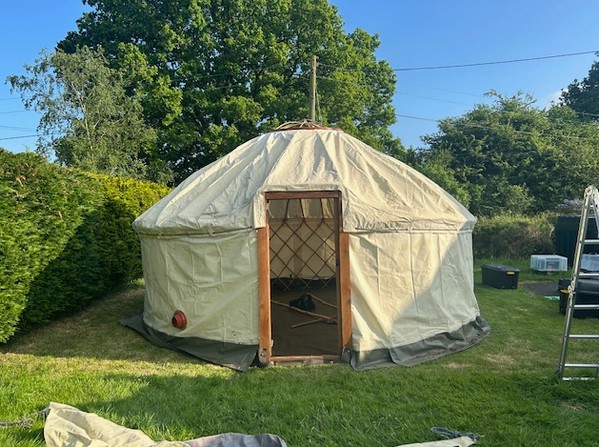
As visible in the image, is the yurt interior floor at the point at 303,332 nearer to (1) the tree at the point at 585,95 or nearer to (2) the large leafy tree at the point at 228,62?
(2) the large leafy tree at the point at 228,62

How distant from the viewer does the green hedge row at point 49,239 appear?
3.53 metres

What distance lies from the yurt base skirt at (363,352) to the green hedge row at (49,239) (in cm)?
105

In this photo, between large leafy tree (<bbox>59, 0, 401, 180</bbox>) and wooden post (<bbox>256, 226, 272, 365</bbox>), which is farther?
large leafy tree (<bbox>59, 0, 401, 180</bbox>)

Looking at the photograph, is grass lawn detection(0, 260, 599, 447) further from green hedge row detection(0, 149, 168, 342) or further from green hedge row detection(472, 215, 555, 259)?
green hedge row detection(472, 215, 555, 259)

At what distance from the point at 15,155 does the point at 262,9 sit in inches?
453

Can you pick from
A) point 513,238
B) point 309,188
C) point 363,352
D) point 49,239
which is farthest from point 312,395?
point 513,238

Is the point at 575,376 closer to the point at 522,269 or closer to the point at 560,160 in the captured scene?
the point at 522,269

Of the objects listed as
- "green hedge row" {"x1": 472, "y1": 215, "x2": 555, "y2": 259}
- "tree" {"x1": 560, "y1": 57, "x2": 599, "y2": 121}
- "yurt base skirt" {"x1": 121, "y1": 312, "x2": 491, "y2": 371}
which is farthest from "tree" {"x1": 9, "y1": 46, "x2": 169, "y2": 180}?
"tree" {"x1": 560, "y1": 57, "x2": 599, "y2": 121}

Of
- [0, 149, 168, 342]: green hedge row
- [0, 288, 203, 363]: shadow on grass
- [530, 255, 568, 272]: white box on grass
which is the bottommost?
[530, 255, 568, 272]: white box on grass

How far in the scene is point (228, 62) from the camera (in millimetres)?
13273

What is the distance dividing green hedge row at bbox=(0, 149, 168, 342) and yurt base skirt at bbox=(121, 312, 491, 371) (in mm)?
1046

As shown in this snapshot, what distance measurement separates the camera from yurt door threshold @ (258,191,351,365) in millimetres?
3598

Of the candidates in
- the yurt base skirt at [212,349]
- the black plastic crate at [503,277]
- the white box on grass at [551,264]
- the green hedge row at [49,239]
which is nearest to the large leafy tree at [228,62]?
the white box on grass at [551,264]

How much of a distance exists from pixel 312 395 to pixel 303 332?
69.9 inches
